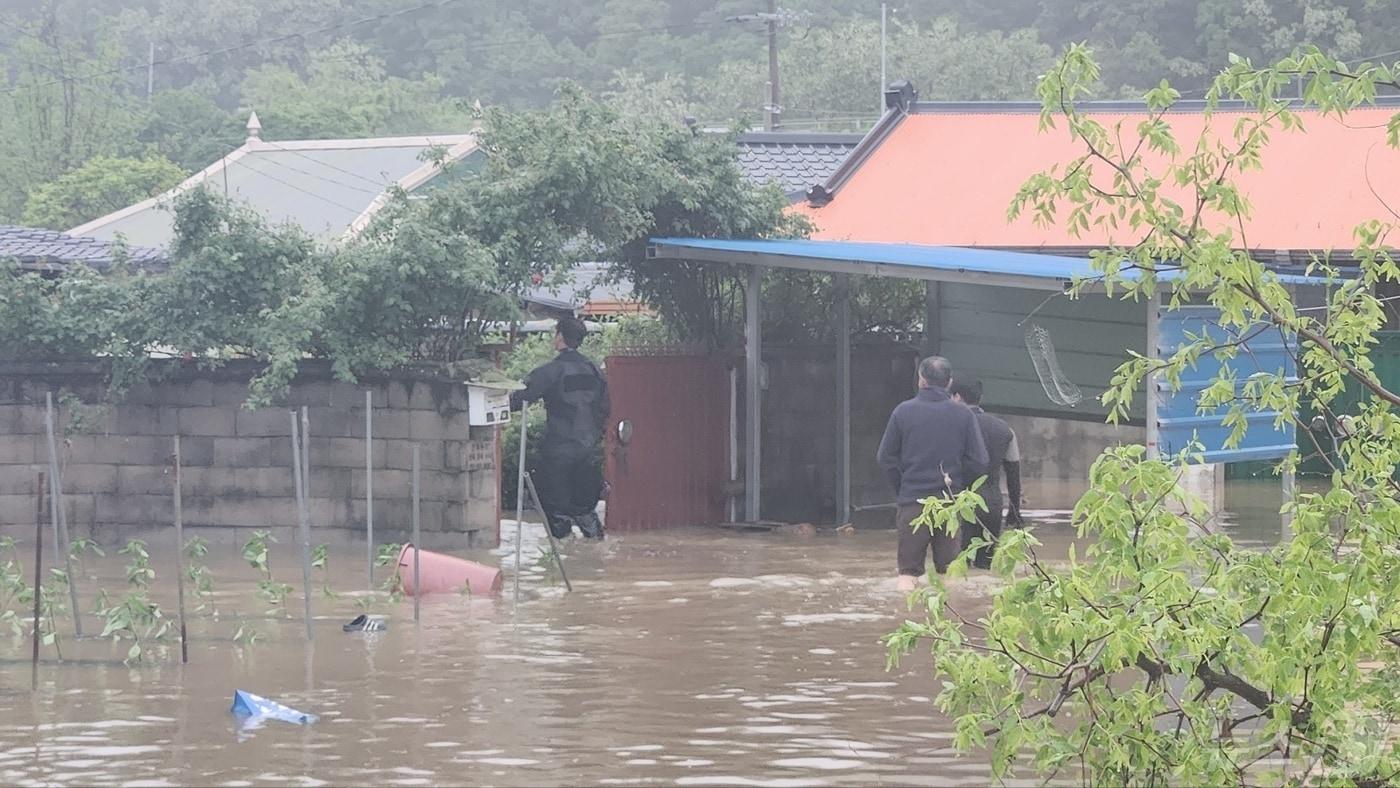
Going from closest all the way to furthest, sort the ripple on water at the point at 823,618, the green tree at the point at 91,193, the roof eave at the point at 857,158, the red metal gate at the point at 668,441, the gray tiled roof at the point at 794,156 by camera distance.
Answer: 1. the ripple on water at the point at 823,618
2. the red metal gate at the point at 668,441
3. the roof eave at the point at 857,158
4. the gray tiled roof at the point at 794,156
5. the green tree at the point at 91,193

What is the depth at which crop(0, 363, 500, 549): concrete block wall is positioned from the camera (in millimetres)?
14477

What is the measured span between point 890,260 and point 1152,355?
2.10 metres

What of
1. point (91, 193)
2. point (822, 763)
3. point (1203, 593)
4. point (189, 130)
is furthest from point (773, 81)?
point (1203, 593)

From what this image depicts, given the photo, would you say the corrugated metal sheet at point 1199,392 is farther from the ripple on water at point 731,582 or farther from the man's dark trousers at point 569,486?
the man's dark trousers at point 569,486

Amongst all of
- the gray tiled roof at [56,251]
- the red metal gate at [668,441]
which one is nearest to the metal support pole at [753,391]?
the red metal gate at [668,441]

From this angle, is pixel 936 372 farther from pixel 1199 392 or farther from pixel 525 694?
pixel 525 694

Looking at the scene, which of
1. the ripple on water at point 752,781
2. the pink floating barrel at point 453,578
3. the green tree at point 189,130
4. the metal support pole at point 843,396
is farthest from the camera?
the green tree at point 189,130

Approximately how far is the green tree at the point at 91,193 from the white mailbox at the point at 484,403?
23803 millimetres

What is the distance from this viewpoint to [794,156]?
24.2 metres

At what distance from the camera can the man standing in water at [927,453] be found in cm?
1205

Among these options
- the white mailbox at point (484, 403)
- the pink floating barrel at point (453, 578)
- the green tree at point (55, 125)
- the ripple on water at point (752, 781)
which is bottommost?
the ripple on water at point (752, 781)

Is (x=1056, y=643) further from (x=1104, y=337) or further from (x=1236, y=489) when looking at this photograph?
(x=1236, y=489)

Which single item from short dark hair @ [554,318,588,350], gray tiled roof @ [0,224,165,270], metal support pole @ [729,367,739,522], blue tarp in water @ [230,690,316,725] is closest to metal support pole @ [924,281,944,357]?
→ metal support pole @ [729,367,739,522]

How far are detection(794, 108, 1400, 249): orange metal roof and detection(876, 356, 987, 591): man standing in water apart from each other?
702cm
